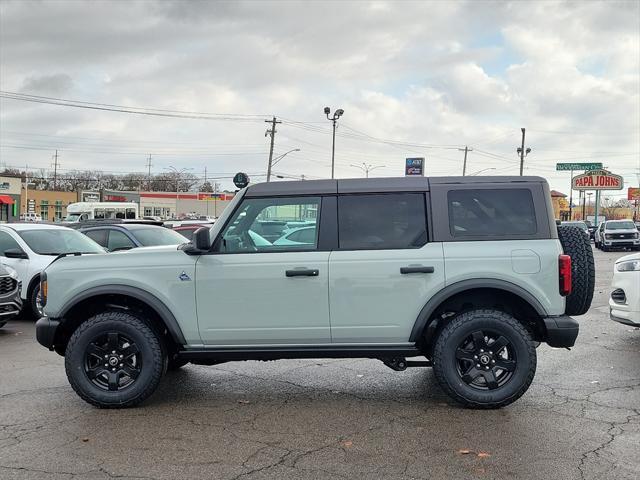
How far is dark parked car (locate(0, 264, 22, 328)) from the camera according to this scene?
8.64 metres

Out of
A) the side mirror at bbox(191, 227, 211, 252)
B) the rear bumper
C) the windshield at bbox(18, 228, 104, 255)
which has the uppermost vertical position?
the side mirror at bbox(191, 227, 211, 252)

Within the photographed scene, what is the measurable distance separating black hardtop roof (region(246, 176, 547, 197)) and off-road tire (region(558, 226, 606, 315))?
604 millimetres

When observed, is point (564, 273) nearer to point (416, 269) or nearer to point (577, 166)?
point (416, 269)

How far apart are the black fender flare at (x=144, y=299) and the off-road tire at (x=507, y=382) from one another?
2219mm

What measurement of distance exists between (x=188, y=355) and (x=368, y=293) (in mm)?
1653

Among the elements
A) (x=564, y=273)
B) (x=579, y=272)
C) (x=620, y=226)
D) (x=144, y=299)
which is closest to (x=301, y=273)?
(x=144, y=299)

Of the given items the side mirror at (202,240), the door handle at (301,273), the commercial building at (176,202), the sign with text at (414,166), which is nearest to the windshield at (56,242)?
the side mirror at (202,240)

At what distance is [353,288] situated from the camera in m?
5.03

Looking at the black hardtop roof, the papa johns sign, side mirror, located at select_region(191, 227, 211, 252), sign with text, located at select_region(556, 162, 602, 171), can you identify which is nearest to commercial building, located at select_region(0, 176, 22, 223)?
sign with text, located at select_region(556, 162, 602, 171)

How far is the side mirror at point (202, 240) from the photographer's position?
504 centimetres

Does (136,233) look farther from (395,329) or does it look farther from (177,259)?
(395,329)

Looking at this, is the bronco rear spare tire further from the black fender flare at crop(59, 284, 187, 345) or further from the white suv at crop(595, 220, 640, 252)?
the white suv at crop(595, 220, 640, 252)

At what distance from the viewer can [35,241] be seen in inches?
422

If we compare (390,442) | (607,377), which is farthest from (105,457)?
(607,377)
